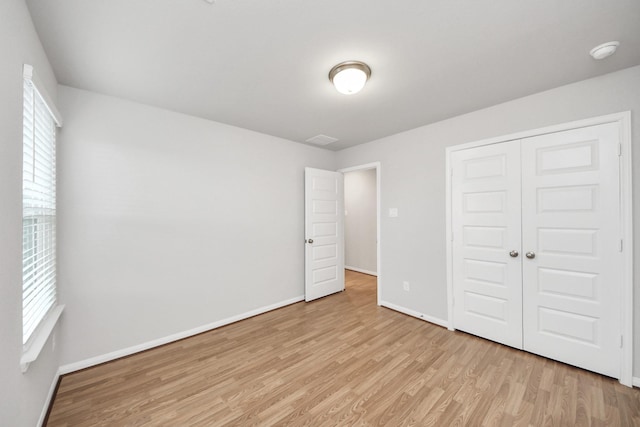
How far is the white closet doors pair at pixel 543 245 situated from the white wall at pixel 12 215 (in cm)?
354

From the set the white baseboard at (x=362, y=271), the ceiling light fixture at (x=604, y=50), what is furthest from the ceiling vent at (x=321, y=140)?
the white baseboard at (x=362, y=271)

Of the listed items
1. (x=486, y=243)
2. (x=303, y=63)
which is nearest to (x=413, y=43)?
(x=303, y=63)

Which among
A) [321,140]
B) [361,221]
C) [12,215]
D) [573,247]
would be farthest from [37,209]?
[361,221]

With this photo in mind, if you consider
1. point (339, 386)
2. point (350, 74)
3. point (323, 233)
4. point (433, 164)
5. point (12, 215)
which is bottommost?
point (339, 386)

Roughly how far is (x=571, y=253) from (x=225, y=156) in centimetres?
374

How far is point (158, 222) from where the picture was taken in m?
2.64

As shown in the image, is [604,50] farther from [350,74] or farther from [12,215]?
[12,215]

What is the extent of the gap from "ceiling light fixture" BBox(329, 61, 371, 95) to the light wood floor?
2423mm

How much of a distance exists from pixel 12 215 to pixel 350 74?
7.23ft

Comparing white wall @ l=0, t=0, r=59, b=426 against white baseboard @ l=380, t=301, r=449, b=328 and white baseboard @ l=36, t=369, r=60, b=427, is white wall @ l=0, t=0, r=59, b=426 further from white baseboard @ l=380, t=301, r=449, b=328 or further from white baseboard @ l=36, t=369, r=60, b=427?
white baseboard @ l=380, t=301, r=449, b=328

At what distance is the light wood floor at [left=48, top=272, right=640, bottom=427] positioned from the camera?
5.52ft

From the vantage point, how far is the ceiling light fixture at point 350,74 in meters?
1.90

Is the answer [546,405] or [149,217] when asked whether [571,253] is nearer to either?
[546,405]

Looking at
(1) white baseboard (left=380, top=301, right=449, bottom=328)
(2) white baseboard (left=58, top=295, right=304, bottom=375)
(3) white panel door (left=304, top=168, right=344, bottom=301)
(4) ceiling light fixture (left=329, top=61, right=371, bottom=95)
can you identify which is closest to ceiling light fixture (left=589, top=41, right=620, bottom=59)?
(4) ceiling light fixture (left=329, top=61, right=371, bottom=95)
